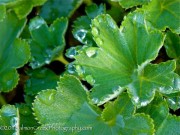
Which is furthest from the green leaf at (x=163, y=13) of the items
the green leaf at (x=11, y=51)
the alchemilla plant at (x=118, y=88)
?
the green leaf at (x=11, y=51)

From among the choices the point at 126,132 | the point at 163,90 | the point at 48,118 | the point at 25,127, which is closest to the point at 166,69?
the point at 163,90

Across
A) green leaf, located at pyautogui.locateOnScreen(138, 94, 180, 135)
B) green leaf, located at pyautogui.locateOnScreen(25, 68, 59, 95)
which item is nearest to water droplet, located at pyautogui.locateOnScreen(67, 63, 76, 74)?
green leaf, located at pyautogui.locateOnScreen(25, 68, 59, 95)

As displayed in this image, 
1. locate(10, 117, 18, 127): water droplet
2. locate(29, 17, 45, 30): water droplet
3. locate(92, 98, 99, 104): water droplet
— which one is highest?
locate(29, 17, 45, 30): water droplet

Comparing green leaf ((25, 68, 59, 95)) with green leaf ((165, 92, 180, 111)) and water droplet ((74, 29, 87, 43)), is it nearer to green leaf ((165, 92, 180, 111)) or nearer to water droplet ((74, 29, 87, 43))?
water droplet ((74, 29, 87, 43))

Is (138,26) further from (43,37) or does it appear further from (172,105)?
(43,37)

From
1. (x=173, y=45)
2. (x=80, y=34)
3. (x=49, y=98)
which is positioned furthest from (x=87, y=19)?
(x=49, y=98)

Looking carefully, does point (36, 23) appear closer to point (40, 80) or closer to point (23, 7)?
point (23, 7)
